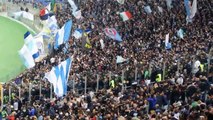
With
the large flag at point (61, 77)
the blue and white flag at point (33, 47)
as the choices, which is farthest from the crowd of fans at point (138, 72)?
the blue and white flag at point (33, 47)

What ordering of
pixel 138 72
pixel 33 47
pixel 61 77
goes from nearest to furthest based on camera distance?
pixel 61 77 < pixel 138 72 < pixel 33 47

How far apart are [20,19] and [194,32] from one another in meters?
28.8

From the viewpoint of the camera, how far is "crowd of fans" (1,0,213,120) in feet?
74.6

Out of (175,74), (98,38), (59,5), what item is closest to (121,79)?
(175,74)

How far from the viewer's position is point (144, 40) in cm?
4106

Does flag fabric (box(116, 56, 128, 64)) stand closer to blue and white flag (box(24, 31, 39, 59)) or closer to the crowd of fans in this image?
the crowd of fans

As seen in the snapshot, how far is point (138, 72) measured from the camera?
1227 inches

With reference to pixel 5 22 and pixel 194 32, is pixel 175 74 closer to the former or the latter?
pixel 194 32

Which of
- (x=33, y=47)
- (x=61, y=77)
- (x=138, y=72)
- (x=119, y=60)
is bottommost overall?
(x=61, y=77)

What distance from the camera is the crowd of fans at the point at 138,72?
22.8 meters

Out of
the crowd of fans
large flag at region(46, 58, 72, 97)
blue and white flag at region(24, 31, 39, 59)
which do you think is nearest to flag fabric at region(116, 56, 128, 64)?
the crowd of fans

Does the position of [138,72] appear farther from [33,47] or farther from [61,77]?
[33,47]

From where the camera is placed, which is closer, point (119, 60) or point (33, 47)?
point (33, 47)

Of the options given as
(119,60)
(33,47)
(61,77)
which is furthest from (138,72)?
(33,47)
